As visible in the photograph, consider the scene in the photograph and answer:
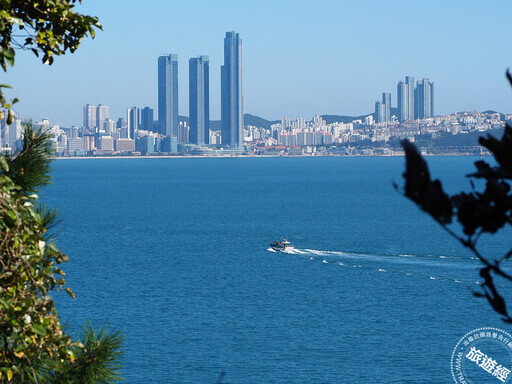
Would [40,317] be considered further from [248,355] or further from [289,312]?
[289,312]

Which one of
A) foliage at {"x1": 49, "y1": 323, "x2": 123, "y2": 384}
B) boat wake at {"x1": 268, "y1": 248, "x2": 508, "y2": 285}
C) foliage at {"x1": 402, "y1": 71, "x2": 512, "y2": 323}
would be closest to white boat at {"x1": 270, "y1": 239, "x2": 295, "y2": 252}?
boat wake at {"x1": 268, "y1": 248, "x2": 508, "y2": 285}

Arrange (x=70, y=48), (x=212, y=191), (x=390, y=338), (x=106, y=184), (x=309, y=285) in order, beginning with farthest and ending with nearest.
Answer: (x=106, y=184) < (x=212, y=191) < (x=309, y=285) < (x=390, y=338) < (x=70, y=48)

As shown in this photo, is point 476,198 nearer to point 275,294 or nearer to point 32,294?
point 32,294

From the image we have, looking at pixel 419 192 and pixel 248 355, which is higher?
pixel 419 192

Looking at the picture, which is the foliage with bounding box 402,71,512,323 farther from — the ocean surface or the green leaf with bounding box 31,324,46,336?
the ocean surface

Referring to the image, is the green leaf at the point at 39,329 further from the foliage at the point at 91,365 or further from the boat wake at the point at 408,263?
the boat wake at the point at 408,263

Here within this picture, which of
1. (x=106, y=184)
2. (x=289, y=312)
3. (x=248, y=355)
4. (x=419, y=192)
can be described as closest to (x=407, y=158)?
(x=419, y=192)
